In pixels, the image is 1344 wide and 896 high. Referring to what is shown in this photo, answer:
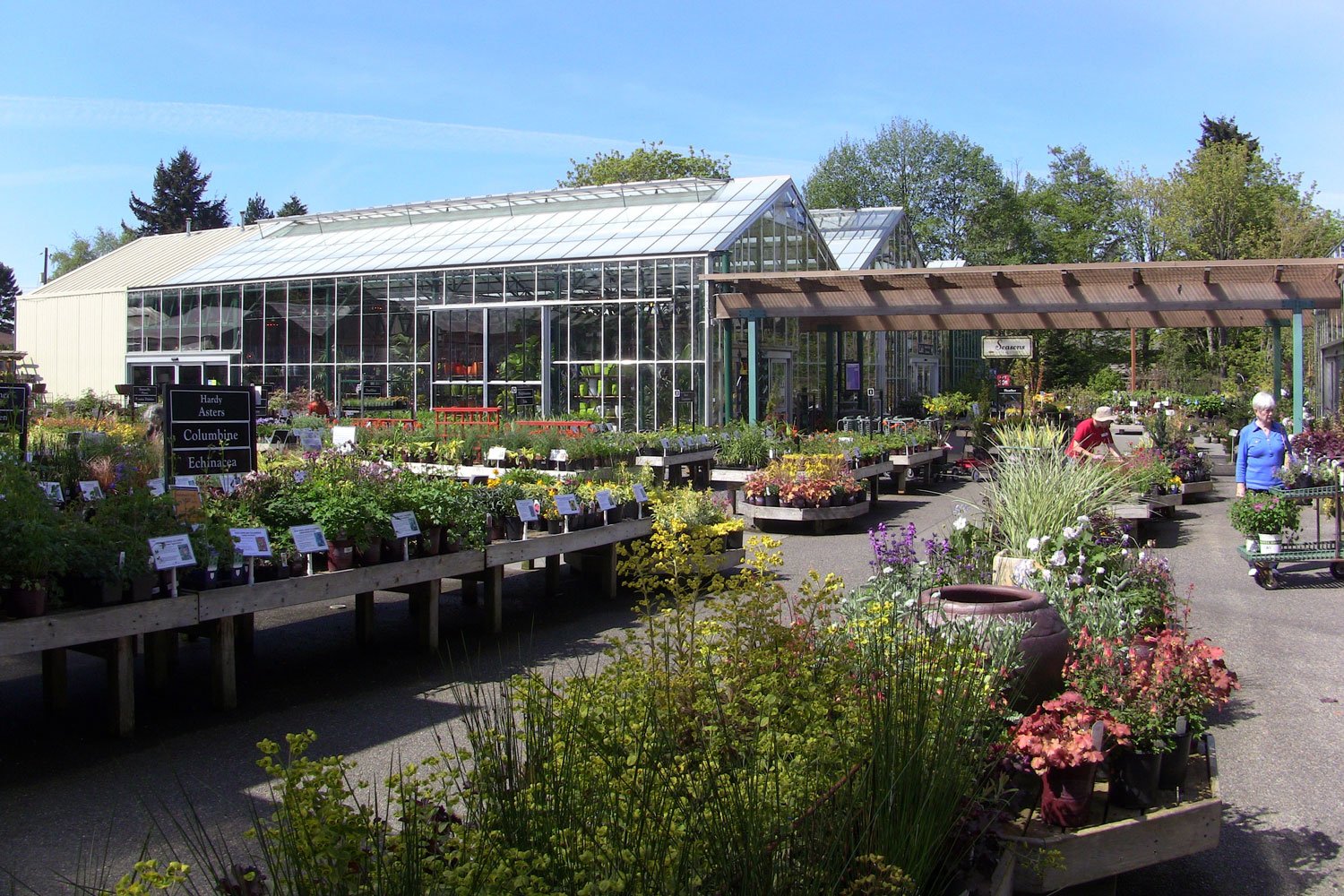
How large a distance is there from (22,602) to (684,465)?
11.6 meters

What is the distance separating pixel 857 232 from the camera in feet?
103

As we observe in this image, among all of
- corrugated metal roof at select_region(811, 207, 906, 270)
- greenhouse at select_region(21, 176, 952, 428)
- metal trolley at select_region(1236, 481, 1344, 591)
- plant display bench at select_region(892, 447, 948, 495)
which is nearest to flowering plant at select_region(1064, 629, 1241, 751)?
metal trolley at select_region(1236, 481, 1344, 591)

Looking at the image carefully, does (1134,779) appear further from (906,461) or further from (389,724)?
(906,461)

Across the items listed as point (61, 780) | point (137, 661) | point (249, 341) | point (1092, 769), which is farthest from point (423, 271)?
point (1092, 769)

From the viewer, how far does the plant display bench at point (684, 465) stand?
14668 millimetres

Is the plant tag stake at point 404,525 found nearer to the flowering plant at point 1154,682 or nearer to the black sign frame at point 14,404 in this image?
the flowering plant at point 1154,682

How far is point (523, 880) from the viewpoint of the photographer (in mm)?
2090

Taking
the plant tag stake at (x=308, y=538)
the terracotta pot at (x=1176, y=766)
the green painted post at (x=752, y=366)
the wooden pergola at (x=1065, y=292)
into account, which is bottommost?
the terracotta pot at (x=1176, y=766)

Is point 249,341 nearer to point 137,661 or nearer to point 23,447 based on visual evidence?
point 23,447

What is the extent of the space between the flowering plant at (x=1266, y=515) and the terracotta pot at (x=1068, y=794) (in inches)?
246

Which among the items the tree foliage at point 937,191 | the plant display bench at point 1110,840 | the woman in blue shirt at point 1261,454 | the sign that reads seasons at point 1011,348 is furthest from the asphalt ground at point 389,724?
the tree foliage at point 937,191

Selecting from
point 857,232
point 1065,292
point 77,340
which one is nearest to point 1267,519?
point 1065,292

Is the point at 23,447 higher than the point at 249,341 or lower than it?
lower

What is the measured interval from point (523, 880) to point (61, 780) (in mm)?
3358
